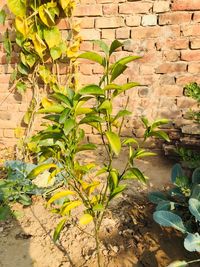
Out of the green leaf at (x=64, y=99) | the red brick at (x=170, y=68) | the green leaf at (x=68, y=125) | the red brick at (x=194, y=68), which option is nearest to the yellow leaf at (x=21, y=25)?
the red brick at (x=170, y=68)

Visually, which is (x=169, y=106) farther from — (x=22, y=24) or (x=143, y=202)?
(x=22, y=24)

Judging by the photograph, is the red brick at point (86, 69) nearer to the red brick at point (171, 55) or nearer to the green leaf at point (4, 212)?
the red brick at point (171, 55)

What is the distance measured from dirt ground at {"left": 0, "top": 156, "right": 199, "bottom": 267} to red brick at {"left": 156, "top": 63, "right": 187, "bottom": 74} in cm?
114

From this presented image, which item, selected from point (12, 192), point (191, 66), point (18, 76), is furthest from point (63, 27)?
point (12, 192)

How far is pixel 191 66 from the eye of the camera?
2.63 metres

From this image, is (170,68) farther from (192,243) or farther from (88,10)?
(192,243)

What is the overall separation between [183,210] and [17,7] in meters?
2.03

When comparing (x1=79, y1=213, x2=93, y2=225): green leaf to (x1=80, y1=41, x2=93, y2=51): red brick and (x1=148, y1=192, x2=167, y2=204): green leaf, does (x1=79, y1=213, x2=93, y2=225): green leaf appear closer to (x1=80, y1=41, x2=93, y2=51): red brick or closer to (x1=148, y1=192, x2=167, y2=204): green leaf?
(x1=148, y1=192, x2=167, y2=204): green leaf

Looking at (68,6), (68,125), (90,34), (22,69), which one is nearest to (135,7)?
(90,34)

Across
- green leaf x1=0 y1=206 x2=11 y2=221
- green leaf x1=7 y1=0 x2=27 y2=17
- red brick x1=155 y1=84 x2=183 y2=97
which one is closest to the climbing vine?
green leaf x1=7 y1=0 x2=27 y2=17

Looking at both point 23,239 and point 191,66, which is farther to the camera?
point 191,66

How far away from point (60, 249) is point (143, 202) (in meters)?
0.68

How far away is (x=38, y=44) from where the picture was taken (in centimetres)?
264

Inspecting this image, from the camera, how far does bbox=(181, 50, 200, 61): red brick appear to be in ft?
8.49
